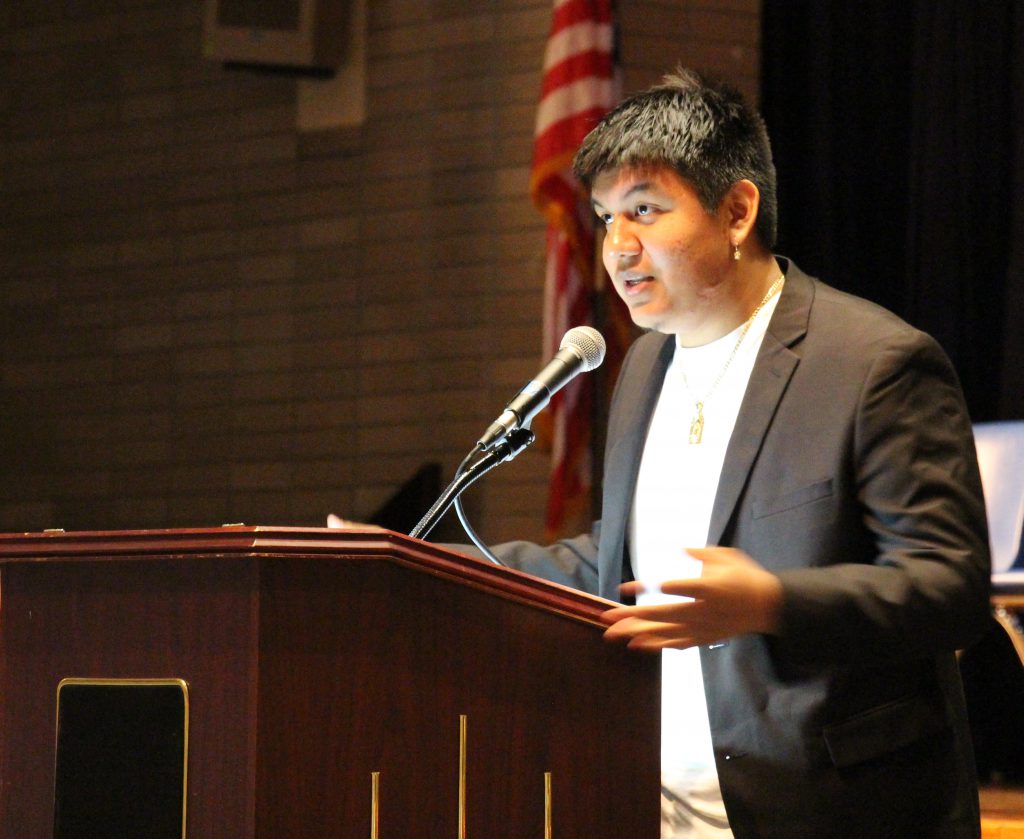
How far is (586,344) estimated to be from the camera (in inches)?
89.7

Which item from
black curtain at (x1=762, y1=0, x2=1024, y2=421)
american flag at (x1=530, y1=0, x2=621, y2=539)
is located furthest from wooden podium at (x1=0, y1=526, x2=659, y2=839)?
black curtain at (x1=762, y1=0, x2=1024, y2=421)

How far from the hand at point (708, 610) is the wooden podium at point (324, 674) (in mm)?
64

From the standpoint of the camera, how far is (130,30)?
6211 millimetres

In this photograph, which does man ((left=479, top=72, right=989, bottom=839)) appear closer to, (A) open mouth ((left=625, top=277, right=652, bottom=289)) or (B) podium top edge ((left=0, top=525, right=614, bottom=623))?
(A) open mouth ((left=625, top=277, right=652, bottom=289))

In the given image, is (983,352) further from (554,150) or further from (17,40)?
(17,40)

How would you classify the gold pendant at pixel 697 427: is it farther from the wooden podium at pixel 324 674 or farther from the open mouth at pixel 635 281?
the wooden podium at pixel 324 674

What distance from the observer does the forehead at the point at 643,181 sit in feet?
7.63

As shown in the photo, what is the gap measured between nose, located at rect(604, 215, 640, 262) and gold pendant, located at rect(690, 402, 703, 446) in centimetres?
28

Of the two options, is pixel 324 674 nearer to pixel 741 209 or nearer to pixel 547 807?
pixel 547 807

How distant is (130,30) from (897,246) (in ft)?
10.9

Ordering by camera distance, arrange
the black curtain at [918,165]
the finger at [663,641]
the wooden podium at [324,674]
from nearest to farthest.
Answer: the wooden podium at [324,674]
the finger at [663,641]
the black curtain at [918,165]

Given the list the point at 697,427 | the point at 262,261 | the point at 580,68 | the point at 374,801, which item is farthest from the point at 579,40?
the point at 374,801

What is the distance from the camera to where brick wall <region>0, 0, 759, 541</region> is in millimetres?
5441

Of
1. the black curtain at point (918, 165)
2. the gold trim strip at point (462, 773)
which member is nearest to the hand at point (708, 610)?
the gold trim strip at point (462, 773)
